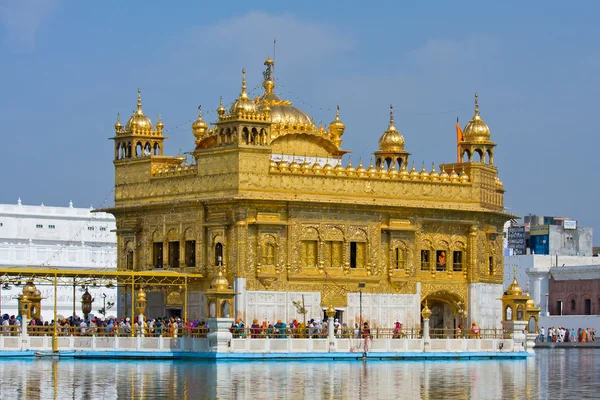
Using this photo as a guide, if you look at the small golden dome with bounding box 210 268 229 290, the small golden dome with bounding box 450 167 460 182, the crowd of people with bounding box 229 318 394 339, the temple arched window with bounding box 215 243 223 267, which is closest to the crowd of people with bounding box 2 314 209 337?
the crowd of people with bounding box 229 318 394 339

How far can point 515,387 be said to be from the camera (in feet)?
115

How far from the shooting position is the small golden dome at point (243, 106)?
4950 centimetres

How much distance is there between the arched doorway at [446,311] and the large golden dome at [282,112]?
767 centimetres

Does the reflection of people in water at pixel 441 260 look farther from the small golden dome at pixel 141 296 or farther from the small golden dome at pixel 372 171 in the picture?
the small golden dome at pixel 141 296

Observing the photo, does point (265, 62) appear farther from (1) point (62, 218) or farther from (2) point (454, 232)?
(1) point (62, 218)

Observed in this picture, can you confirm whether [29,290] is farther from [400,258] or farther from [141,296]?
[400,258]

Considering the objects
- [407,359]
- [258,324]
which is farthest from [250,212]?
[407,359]

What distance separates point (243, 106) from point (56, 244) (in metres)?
38.3

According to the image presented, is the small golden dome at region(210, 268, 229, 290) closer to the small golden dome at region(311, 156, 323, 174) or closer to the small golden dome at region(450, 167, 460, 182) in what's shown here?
the small golden dome at region(311, 156, 323, 174)

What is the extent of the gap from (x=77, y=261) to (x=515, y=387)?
164ft

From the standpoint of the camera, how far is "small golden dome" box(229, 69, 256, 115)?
49.5 m

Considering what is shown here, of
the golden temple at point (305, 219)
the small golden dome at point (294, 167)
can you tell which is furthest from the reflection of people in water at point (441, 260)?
the small golden dome at point (294, 167)

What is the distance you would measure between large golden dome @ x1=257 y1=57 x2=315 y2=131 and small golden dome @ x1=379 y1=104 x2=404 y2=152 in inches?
134

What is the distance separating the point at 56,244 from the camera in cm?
8550
